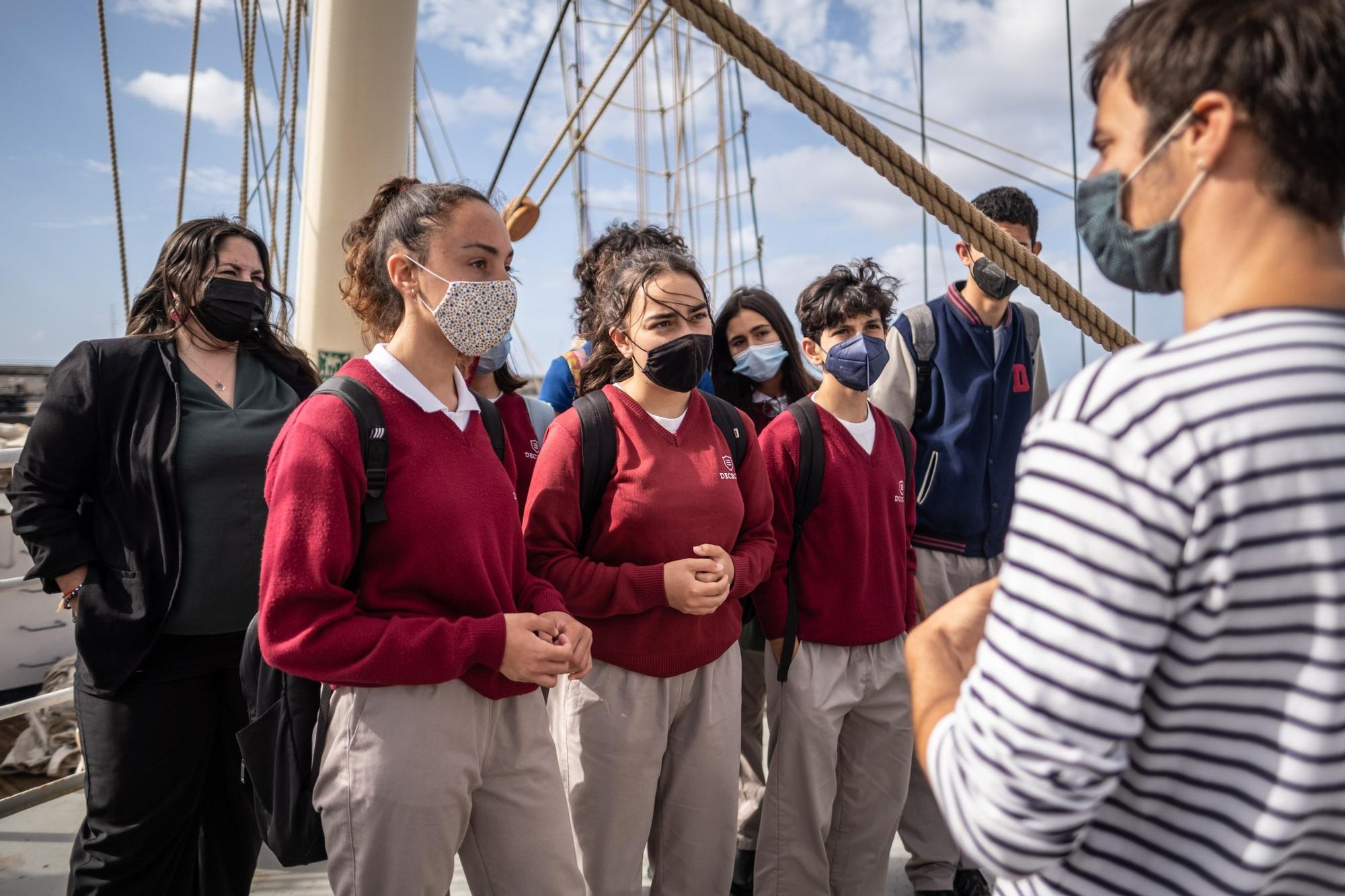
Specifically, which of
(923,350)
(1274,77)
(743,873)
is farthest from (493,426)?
(743,873)

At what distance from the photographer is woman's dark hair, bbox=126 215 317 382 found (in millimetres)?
2176

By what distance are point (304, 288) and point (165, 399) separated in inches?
63.8

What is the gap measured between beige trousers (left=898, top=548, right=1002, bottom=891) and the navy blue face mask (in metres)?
0.60

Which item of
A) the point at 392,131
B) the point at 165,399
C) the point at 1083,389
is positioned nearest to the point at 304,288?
the point at 392,131

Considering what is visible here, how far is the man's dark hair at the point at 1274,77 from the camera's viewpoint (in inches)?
26.9

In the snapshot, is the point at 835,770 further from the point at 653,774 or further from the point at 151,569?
the point at 151,569

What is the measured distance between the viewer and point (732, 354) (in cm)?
316

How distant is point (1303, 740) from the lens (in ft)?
2.26

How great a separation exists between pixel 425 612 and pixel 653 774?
0.82 meters

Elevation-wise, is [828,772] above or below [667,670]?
below

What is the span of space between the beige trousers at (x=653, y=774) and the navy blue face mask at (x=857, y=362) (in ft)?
2.93

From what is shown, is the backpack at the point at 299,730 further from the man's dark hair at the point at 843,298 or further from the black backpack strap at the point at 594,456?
the man's dark hair at the point at 843,298

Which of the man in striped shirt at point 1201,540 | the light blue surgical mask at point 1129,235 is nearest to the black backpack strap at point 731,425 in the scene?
the light blue surgical mask at point 1129,235

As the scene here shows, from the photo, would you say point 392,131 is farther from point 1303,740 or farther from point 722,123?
point 722,123
